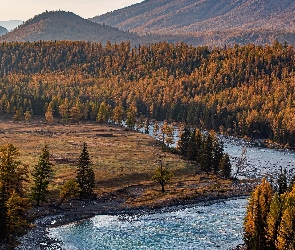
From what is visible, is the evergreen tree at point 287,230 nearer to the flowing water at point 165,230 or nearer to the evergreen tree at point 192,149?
the flowing water at point 165,230

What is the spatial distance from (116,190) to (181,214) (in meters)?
20.2

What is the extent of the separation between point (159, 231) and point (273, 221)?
27489 mm

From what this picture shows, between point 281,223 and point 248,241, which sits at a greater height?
point 281,223

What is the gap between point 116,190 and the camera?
104312mm

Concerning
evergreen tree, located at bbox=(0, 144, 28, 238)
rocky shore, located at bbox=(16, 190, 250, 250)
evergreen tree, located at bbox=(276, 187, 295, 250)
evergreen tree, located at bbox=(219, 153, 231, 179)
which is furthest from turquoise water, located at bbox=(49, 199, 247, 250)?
evergreen tree, located at bbox=(219, 153, 231, 179)

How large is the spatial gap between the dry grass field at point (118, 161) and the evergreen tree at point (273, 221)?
39.7m

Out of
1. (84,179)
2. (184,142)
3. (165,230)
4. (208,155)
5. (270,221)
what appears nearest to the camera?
(270,221)

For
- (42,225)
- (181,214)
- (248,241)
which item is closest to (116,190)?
(181,214)

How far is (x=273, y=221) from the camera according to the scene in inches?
2283

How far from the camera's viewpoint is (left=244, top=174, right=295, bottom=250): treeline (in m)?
55.0

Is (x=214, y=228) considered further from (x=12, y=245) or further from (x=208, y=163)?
(x=208, y=163)

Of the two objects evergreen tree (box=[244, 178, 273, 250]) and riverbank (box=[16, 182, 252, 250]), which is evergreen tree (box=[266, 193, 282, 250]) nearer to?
evergreen tree (box=[244, 178, 273, 250])

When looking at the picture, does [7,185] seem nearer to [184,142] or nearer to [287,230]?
[287,230]

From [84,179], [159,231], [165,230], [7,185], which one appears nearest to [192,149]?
[84,179]
